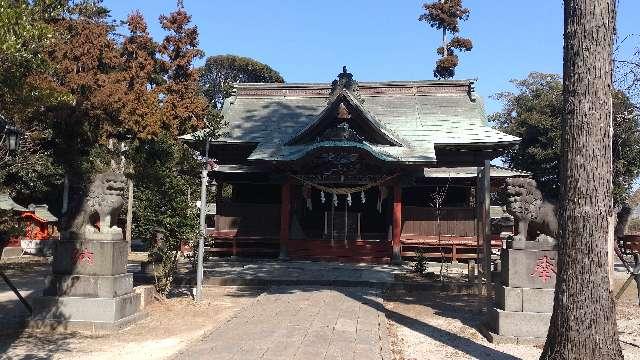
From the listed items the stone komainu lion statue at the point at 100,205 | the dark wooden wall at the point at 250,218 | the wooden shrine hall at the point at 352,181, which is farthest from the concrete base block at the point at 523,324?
the dark wooden wall at the point at 250,218

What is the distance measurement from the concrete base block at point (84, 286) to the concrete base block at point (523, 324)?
6.90 m

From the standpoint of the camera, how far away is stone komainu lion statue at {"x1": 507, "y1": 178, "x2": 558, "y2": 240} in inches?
366

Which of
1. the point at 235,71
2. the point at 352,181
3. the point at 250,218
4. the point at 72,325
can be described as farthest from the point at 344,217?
the point at 235,71

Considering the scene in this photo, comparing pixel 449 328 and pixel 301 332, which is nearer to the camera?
pixel 301 332

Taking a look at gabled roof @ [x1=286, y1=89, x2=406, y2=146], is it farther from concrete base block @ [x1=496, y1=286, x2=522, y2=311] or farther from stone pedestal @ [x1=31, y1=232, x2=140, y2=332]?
concrete base block @ [x1=496, y1=286, x2=522, y2=311]

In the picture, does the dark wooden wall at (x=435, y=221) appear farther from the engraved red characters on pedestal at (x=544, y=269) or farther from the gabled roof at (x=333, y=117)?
the engraved red characters on pedestal at (x=544, y=269)

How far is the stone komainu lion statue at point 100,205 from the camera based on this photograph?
9.89 meters

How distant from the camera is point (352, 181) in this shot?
20.6 metres

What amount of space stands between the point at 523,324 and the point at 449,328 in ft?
4.88

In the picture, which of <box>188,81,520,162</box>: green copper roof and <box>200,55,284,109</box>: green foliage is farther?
<box>200,55,284,109</box>: green foliage

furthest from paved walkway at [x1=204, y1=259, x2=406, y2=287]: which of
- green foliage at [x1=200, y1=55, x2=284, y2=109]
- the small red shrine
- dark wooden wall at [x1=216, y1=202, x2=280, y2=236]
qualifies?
green foliage at [x1=200, y1=55, x2=284, y2=109]

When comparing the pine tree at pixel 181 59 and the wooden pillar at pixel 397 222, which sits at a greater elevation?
the pine tree at pixel 181 59

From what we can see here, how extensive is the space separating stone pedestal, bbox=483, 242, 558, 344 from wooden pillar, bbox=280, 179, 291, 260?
1193 centimetres

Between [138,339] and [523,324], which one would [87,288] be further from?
[523,324]
